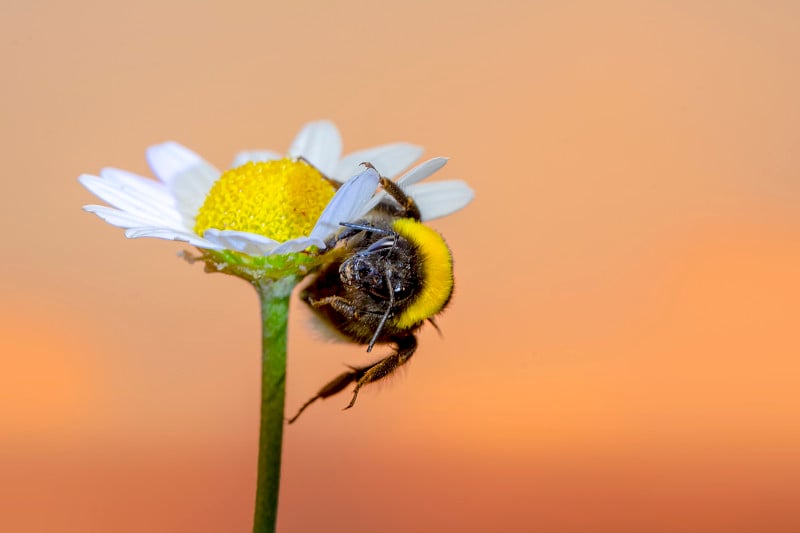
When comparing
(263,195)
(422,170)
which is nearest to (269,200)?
(263,195)

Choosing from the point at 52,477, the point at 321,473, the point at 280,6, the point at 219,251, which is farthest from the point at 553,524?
the point at 280,6

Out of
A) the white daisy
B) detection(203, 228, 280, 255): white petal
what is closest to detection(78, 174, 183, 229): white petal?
the white daisy

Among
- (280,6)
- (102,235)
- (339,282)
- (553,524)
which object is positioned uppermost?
(280,6)

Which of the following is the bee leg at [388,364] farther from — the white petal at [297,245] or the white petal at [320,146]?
the white petal at [320,146]

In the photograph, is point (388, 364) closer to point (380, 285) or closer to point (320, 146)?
point (380, 285)

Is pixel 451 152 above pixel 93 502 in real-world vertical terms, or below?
above

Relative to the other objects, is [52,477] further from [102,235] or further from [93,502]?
[102,235]

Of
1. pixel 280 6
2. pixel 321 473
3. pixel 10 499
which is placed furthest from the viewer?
pixel 280 6
